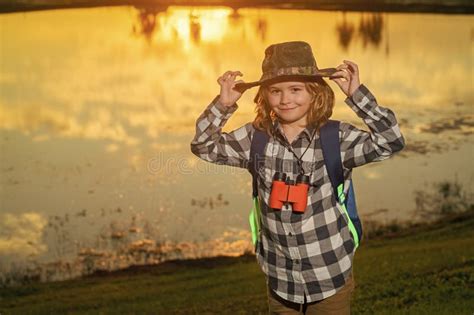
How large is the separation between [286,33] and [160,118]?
941cm

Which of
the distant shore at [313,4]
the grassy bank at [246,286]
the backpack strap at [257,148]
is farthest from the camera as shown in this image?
the distant shore at [313,4]

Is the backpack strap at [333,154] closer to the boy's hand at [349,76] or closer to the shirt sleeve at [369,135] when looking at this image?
the shirt sleeve at [369,135]

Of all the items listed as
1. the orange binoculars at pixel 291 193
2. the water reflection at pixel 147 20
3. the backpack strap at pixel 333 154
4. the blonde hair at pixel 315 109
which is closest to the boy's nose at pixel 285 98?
the blonde hair at pixel 315 109

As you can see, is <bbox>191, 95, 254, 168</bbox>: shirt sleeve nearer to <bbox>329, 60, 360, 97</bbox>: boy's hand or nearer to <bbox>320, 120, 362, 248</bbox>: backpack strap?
<bbox>320, 120, 362, 248</bbox>: backpack strap

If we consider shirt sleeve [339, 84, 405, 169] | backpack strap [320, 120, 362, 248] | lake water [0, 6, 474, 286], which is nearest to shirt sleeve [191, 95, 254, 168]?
backpack strap [320, 120, 362, 248]

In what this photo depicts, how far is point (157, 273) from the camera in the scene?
905 centimetres

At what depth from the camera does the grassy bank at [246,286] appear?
667 cm

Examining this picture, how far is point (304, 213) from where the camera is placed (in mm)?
3730

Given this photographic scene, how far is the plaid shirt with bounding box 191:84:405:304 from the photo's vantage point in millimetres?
3684

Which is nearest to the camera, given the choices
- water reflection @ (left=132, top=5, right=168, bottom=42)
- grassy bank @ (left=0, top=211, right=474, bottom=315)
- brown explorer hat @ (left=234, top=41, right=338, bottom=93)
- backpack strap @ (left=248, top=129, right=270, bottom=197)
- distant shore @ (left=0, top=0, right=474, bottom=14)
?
brown explorer hat @ (left=234, top=41, right=338, bottom=93)

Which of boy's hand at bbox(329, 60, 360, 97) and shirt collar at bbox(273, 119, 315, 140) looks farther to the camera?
shirt collar at bbox(273, 119, 315, 140)

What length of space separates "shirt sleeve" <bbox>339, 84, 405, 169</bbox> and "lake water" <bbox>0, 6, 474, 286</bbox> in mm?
6079

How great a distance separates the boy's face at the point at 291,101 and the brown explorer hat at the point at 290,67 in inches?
1.4

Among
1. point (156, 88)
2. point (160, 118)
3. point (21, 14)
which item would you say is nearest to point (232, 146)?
point (160, 118)
